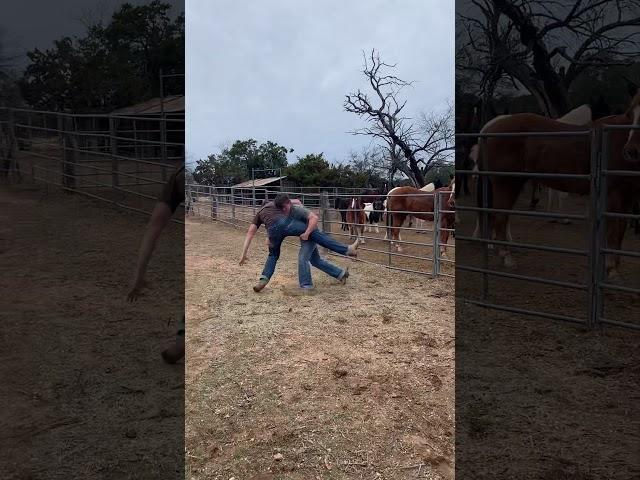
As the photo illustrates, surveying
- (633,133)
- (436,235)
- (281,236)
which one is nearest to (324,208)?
(436,235)

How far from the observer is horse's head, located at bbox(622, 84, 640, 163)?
1.02 m

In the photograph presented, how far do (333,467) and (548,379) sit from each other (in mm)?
594

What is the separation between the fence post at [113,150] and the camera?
2.92 feet

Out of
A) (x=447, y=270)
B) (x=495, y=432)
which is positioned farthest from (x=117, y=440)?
(x=447, y=270)

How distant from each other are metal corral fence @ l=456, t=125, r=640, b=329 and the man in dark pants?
616 millimetres

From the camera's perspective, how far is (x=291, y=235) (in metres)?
2.92

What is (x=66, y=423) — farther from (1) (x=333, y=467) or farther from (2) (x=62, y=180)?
(1) (x=333, y=467)

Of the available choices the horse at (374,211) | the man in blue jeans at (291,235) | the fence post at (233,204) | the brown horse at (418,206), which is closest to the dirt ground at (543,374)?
the man in blue jeans at (291,235)

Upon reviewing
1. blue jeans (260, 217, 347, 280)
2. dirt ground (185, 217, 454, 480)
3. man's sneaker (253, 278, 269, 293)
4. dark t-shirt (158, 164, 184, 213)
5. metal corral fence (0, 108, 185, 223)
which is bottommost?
dirt ground (185, 217, 454, 480)

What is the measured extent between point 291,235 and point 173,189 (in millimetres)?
2069

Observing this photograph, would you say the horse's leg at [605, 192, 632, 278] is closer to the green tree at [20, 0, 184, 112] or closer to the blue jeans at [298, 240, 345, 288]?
the green tree at [20, 0, 184, 112]

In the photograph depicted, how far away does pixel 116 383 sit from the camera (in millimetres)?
896

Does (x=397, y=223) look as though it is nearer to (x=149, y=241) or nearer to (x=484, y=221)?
(x=484, y=221)

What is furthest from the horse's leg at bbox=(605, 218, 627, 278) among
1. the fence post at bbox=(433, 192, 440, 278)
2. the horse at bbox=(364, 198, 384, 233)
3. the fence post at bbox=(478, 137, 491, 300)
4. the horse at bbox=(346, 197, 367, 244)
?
the horse at bbox=(346, 197, 367, 244)
